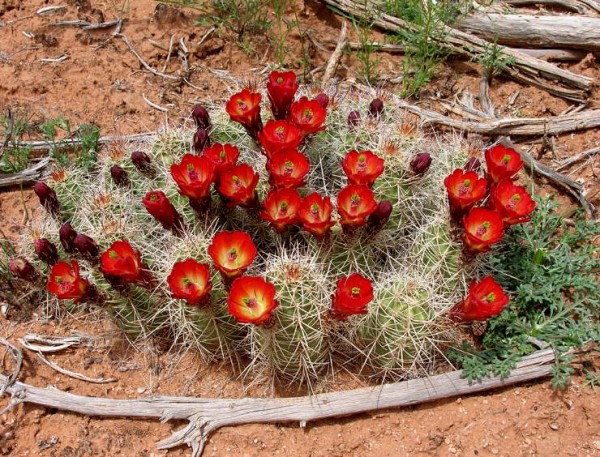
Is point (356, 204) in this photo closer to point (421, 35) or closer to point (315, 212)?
point (315, 212)

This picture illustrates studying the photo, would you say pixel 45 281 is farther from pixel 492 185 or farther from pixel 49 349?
pixel 492 185

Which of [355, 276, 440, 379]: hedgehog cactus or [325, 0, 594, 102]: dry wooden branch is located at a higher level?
[325, 0, 594, 102]: dry wooden branch

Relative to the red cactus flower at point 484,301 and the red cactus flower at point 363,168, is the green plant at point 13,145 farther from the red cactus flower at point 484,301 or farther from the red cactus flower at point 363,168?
the red cactus flower at point 484,301

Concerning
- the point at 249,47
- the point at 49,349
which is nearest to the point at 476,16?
the point at 249,47

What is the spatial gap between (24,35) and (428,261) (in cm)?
393

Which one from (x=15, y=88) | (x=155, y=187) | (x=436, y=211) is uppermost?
(x=436, y=211)

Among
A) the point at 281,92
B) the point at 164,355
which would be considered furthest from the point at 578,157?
the point at 164,355

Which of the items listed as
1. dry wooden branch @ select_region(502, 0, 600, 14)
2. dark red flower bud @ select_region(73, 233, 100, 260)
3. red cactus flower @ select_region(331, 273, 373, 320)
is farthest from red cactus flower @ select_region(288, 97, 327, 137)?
dry wooden branch @ select_region(502, 0, 600, 14)

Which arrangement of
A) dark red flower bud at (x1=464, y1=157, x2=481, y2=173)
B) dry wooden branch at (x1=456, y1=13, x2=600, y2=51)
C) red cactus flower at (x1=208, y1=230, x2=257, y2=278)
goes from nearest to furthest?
red cactus flower at (x1=208, y1=230, x2=257, y2=278)
dark red flower bud at (x1=464, y1=157, x2=481, y2=173)
dry wooden branch at (x1=456, y1=13, x2=600, y2=51)

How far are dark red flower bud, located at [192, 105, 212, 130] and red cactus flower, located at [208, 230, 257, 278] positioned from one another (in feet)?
3.15

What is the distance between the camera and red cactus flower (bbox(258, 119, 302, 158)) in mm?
2758

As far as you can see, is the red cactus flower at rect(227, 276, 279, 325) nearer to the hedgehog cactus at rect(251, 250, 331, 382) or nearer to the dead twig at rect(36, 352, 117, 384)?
the hedgehog cactus at rect(251, 250, 331, 382)

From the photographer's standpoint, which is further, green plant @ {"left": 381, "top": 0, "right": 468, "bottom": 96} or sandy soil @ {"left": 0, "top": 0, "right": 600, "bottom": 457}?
green plant @ {"left": 381, "top": 0, "right": 468, "bottom": 96}

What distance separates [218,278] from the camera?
276cm
